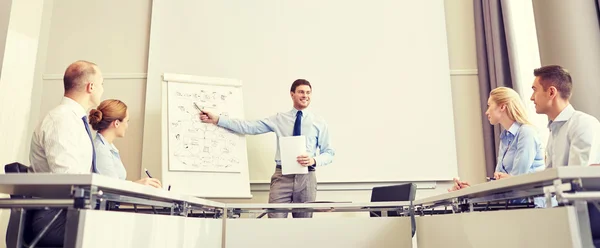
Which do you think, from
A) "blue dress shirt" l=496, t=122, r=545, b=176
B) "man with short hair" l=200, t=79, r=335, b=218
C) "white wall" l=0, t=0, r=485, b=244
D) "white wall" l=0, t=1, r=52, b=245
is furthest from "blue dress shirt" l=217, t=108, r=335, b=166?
"white wall" l=0, t=1, r=52, b=245

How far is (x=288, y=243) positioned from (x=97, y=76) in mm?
1197

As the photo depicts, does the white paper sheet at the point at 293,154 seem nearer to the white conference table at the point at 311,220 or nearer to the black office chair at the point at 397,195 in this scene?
the black office chair at the point at 397,195

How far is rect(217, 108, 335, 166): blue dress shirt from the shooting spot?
370 cm

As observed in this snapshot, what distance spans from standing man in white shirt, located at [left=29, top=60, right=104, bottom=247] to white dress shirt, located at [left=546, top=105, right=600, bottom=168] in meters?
2.07

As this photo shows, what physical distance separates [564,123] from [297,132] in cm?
187

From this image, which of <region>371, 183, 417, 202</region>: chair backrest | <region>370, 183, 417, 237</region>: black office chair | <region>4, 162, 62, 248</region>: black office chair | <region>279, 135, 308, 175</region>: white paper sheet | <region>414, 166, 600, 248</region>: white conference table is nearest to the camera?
<region>414, 166, 600, 248</region>: white conference table

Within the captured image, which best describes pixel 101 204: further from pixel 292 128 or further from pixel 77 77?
pixel 292 128

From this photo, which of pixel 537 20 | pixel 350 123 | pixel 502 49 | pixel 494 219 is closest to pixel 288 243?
pixel 494 219

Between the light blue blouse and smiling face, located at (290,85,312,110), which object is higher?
smiling face, located at (290,85,312,110)

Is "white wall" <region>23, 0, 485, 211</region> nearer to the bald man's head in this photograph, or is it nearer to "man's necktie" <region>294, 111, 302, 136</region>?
"man's necktie" <region>294, 111, 302, 136</region>

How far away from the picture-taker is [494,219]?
5.31ft

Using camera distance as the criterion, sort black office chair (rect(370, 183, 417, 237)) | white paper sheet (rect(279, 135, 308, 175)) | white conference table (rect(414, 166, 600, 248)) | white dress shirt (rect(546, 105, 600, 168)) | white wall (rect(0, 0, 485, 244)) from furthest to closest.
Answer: white wall (rect(0, 0, 485, 244)) < white paper sheet (rect(279, 135, 308, 175)) < black office chair (rect(370, 183, 417, 237)) < white dress shirt (rect(546, 105, 600, 168)) < white conference table (rect(414, 166, 600, 248))

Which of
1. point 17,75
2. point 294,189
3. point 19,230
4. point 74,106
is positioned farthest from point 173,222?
point 17,75

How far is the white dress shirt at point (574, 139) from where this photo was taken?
2.10 m
